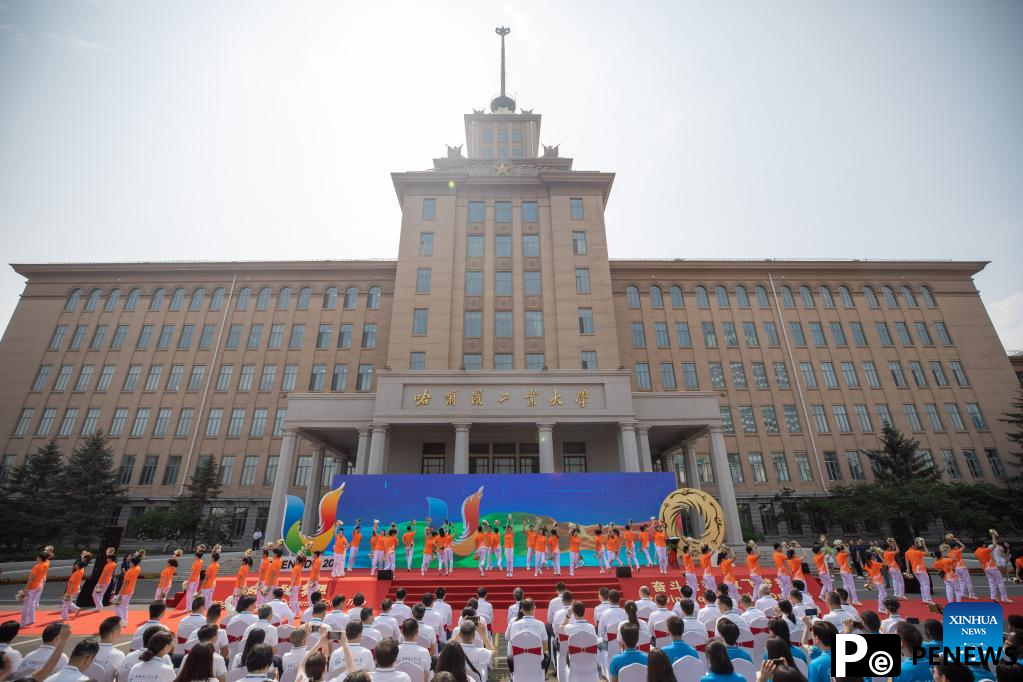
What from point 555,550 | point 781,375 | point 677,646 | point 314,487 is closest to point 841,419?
point 781,375

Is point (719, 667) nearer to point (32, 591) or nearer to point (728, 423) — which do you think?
point (32, 591)

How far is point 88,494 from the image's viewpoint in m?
25.4

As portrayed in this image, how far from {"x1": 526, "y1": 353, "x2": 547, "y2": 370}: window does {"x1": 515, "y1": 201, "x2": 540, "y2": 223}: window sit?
9.47 m

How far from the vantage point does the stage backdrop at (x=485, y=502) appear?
17531mm

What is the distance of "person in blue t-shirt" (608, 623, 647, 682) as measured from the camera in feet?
15.1

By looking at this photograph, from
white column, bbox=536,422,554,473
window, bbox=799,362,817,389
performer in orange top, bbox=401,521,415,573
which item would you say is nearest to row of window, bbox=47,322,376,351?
white column, bbox=536,422,554,473

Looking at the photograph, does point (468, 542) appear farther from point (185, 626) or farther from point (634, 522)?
point (185, 626)

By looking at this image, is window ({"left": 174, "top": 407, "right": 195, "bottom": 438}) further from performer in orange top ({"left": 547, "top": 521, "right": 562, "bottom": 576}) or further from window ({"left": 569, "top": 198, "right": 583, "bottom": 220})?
window ({"left": 569, "top": 198, "right": 583, "bottom": 220})

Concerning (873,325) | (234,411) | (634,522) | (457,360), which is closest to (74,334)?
(234,411)

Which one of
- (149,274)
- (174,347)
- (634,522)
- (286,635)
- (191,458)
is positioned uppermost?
(149,274)

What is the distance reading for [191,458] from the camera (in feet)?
100

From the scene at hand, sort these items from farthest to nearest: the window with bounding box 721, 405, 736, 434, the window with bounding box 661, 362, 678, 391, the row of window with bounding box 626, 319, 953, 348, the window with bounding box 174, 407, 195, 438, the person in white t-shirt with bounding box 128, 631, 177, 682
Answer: the row of window with bounding box 626, 319, 953, 348, the window with bounding box 661, 362, 678, 391, the window with bounding box 721, 405, 736, 434, the window with bounding box 174, 407, 195, 438, the person in white t-shirt with bounding box 128, 631, 177, 682

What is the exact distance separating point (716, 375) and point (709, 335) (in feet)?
11.0

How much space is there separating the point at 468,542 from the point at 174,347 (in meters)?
30.7
